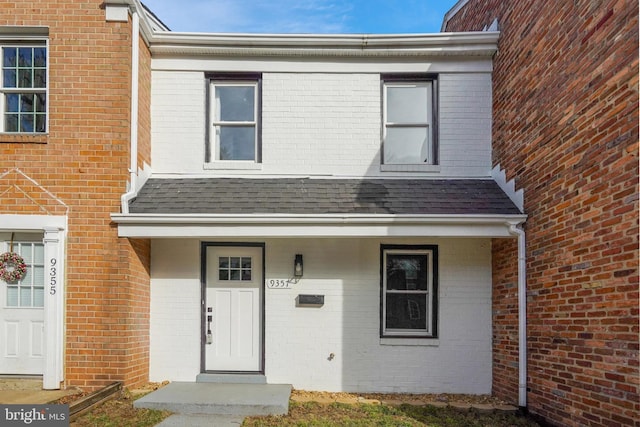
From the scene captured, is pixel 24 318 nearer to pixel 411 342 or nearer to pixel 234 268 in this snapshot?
pixel 234 268

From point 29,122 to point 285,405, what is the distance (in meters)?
5.40

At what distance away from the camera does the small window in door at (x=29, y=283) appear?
5941 mm

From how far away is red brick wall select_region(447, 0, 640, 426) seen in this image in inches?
157

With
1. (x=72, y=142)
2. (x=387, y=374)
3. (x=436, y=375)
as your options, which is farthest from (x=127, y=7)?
(x=436, y=375)

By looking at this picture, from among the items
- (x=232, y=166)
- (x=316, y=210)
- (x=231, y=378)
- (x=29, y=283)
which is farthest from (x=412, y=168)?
(x=29, y=283)

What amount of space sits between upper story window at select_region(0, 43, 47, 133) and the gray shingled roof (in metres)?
1.81

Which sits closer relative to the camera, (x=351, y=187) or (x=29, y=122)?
(x=29, y=122)

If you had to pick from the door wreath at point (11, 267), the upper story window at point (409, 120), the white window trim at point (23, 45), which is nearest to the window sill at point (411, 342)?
the upper story window at point (409, 120)

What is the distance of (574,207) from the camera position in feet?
15.5

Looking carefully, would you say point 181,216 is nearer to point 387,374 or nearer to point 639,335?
point 387,374

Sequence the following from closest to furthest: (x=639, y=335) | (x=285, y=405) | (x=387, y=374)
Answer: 1. (x=639, y=335)
2. (x=285, y=405)
3. (x=387, y=374)

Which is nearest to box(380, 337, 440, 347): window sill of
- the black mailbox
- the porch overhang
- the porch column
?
the black mailbox

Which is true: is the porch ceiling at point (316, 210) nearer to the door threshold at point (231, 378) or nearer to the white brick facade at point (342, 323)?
the white brick facade at point (342, 323)

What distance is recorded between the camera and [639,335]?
3.79 metres
